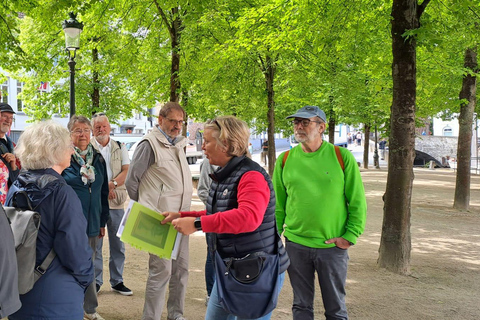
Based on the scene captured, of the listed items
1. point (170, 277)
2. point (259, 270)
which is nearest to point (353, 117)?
point (170, 277)

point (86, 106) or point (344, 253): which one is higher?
point (86, 106)

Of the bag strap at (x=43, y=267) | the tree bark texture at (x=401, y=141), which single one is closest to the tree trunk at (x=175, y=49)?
the tree bark texture at (x=401, y=141)

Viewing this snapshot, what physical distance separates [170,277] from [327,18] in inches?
258

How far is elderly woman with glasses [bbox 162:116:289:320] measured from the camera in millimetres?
2896

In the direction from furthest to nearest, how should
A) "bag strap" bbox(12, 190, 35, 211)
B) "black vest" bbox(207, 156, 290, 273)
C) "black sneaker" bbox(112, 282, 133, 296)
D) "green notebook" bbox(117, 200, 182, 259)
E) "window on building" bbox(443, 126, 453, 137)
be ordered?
"window on building" bbox(443, 126, 453, 137) → "black sneaker" bbox(112, 282, 133, 296) → "green notebook" bbox(117, 200, 182, 259) → "black vest" bbox(207, 156, 290, 273) → "bag strap" bbox(12, 190, 35, 211)

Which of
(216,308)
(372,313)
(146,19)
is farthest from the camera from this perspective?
(146,19)

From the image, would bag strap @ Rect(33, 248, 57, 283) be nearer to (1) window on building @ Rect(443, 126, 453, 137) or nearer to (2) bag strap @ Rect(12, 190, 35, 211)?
(2) bag strap @ Rect(12, 190, 35, 211)

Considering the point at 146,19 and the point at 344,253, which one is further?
the point at 146,19

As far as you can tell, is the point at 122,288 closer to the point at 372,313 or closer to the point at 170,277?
the point at 170,277

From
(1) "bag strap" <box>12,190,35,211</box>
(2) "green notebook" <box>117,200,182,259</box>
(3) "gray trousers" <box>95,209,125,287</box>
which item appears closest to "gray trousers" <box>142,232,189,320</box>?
(3) "gray trousers" <box>95,209,125,287</box>

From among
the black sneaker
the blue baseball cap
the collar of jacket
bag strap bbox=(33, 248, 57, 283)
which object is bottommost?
the black sneaker

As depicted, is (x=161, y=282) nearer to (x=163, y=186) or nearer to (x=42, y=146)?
(x=163, y=186)

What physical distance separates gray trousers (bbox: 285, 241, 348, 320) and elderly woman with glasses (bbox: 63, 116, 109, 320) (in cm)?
194

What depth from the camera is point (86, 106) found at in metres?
21.0
